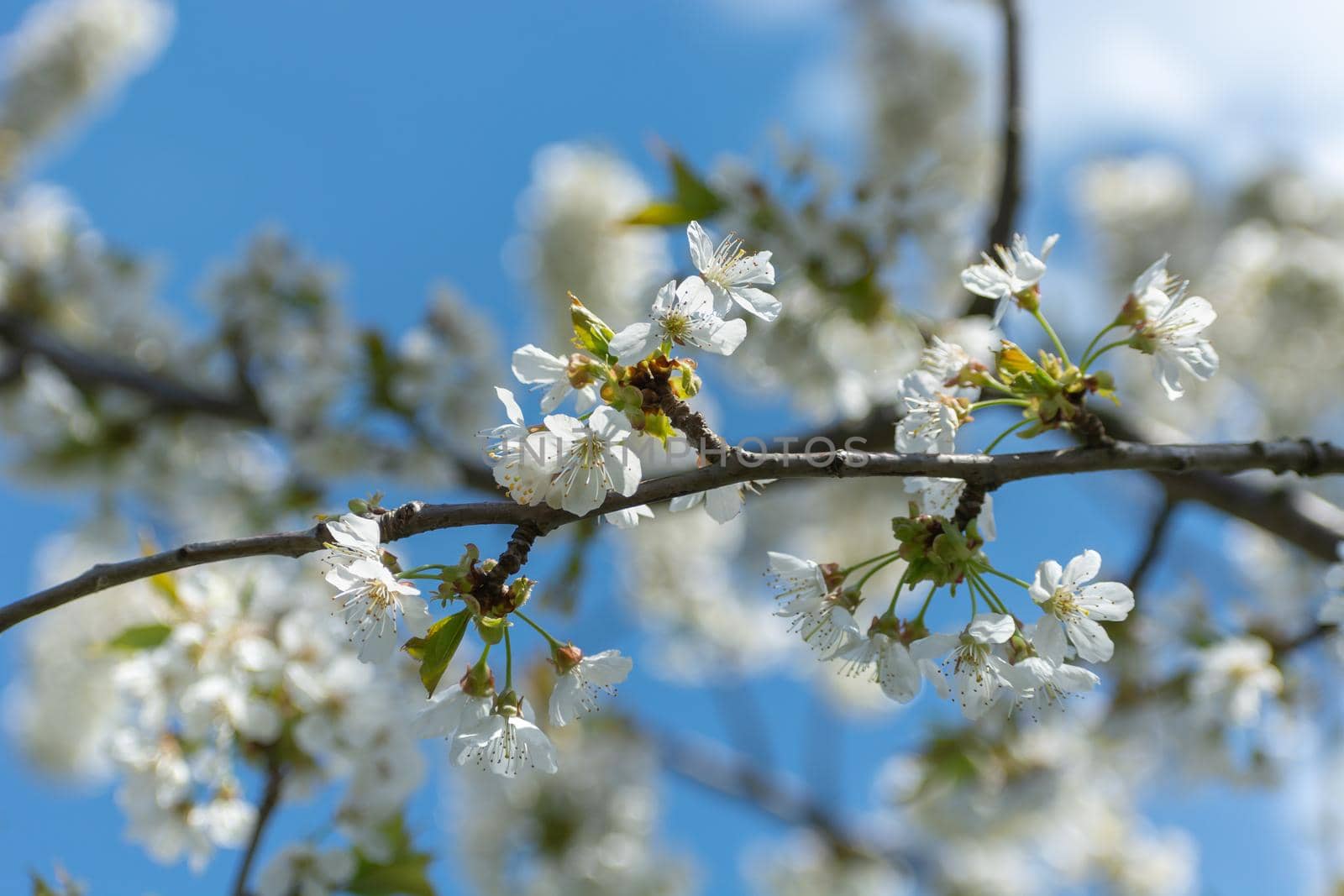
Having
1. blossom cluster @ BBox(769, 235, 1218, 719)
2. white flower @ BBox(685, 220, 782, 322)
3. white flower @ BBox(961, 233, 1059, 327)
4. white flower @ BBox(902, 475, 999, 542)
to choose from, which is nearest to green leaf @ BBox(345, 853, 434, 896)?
blossom cluster @ BBox(769, 235, 1218, 719)

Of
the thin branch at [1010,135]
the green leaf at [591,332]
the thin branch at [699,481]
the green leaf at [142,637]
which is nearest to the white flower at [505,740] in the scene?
the thin branch at [699,481]

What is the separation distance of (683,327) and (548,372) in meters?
0.22

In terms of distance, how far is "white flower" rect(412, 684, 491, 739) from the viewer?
4.98 feet

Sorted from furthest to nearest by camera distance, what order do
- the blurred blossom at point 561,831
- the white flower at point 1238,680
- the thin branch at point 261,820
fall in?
the blurred blossom at point 561,831 < the white flower at point 1238,680 < the thin branch at point 261,820

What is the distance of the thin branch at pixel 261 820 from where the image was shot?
235cm

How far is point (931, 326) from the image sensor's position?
122 inches

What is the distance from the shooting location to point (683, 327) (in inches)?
58.1

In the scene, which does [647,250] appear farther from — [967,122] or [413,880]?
[413,880]

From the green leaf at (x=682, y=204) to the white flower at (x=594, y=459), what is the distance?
1968 millimetres

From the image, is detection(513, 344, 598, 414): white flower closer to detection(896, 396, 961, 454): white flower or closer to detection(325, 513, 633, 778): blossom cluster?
detection(325, 513, 633, 778): blossom cluster

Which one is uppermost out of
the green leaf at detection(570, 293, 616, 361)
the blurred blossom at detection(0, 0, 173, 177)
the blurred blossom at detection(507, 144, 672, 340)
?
the blurred blossom at detection(0, 0, 173, 177)

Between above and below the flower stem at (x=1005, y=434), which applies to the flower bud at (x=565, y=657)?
below

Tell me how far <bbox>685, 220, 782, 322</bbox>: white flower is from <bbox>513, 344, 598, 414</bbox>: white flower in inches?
9.4

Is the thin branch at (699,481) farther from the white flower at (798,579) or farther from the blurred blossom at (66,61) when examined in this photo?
the blurred blossom at (66,61)
